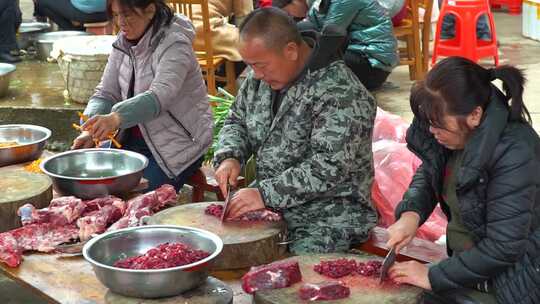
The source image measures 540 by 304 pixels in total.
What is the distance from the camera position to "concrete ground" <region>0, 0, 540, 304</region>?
20.5ft

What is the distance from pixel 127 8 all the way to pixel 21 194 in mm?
993

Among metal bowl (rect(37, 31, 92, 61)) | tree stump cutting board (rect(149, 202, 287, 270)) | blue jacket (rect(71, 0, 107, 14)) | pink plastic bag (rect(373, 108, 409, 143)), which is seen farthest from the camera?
blue jacket (rect(71, 0, 107, 14))

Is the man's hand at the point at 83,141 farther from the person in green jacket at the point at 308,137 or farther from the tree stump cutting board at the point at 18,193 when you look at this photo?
the person in green jacket at the point at 308,137

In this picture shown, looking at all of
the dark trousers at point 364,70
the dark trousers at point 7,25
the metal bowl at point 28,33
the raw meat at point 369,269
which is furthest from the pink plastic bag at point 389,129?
the metal bowl at point 28,33

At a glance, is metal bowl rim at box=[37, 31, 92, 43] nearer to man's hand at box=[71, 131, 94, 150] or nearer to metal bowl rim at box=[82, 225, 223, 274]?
man's hand at box=[71, 131, 94, 150]

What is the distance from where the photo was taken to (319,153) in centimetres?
324

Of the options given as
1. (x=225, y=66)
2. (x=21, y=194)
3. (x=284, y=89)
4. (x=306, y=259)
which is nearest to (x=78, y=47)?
(x=225, y=66)

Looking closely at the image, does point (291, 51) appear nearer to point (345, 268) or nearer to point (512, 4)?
point (345, 268)

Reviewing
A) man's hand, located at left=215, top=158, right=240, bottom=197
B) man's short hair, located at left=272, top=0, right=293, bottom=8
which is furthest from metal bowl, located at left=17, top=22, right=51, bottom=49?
man's hand, located at left=215, top=158, right=240, bottom=197

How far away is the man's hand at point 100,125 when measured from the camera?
3.76m

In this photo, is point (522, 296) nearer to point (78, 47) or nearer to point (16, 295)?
point (16, 295)

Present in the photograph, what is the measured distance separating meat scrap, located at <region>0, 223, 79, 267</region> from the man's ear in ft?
3.41

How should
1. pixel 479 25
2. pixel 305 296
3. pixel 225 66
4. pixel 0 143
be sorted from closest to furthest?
pixel 305 296
pixel 0 143
pixel 225 66
pixel 479 25

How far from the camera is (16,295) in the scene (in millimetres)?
4676
